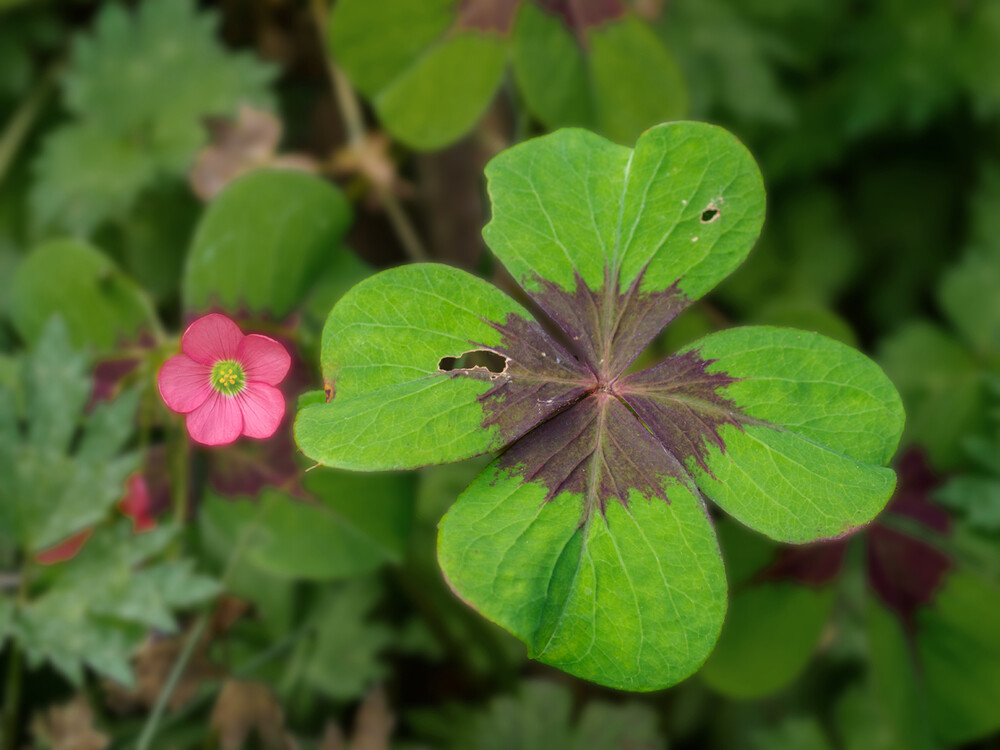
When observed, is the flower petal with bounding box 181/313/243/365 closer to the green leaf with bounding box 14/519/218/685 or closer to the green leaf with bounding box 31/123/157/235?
the green leaf with bounding box 14/519/218/685

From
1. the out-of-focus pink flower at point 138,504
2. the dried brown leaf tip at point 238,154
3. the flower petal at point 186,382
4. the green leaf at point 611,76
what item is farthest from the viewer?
the dried brown leaf tip at point 238,154

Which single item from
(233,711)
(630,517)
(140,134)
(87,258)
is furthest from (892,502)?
(140,134)

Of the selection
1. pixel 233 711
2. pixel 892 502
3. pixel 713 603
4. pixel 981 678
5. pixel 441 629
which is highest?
pixel 713 603

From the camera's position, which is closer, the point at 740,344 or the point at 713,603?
the point at 713,603

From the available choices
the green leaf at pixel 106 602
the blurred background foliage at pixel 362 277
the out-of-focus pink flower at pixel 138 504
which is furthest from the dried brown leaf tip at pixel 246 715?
the out-of-focus pink flower at pixel 138 504

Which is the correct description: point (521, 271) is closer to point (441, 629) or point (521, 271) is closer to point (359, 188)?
point (441, 629)

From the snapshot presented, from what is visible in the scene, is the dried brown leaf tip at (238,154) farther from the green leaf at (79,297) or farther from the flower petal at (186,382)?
the flower petal at (186,382)
